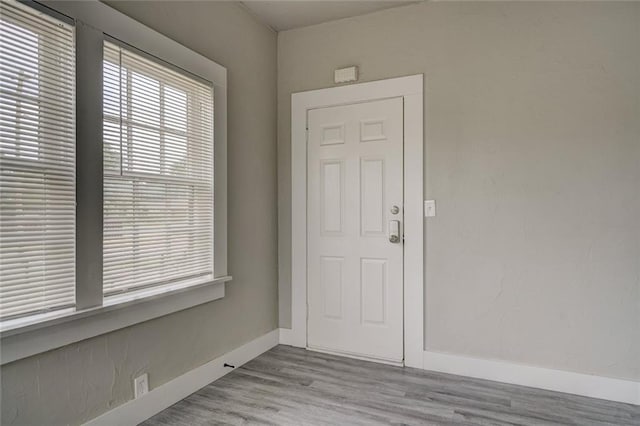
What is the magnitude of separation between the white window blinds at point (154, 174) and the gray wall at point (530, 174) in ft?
5.03

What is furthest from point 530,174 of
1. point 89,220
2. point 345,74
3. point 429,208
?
point 89,220

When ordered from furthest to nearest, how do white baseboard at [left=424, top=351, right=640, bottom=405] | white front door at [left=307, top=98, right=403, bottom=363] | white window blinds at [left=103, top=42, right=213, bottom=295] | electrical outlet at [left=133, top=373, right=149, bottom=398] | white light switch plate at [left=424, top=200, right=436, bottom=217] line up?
1. white front door at [left=307, top=98, right=403, bottom=363]
2. white light switch plate at [left=424, top=200, right=436, bottom=217]
3. white baseboard at [left=424, top=351, right=640, bottom=405]
4. electrical outlet at [left=133, top=373, right=149, bottom=398]
5. white window blinds at [left=103, top=42, right=213, bottom=295]

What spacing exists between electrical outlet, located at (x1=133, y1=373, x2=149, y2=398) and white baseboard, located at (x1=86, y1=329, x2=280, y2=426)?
3 cm

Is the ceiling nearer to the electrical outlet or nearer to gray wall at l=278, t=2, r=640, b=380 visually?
gray wall at l=278, t=2, r=640, b=380

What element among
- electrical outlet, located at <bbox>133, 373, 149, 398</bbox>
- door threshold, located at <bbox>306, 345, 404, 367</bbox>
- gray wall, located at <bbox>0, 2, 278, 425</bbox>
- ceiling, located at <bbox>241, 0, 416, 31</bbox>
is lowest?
door threshold, located at <bbox>306, 345, 404, 367</bbox>


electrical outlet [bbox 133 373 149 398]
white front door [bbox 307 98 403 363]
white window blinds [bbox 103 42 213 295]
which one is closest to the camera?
white window blinds [bbox 103 42 213 295]

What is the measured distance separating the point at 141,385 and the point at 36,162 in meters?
1.28

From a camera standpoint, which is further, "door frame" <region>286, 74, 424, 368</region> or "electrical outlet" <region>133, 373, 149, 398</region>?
"door frame" <region>286, 74, 424, 368</region>

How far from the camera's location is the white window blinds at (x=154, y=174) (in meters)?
1.89

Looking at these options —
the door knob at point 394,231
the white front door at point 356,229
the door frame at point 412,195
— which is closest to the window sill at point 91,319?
the white front door at point 356,229

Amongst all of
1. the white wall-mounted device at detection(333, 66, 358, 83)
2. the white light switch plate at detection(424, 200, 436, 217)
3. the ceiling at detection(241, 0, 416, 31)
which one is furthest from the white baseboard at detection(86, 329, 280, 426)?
the ceiling at detection(241, 0, 416, 31)

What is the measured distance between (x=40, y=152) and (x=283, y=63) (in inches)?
86.9

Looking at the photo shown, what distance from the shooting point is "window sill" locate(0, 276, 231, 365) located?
1.48 metres

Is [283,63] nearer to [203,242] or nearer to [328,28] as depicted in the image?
[328,28]
